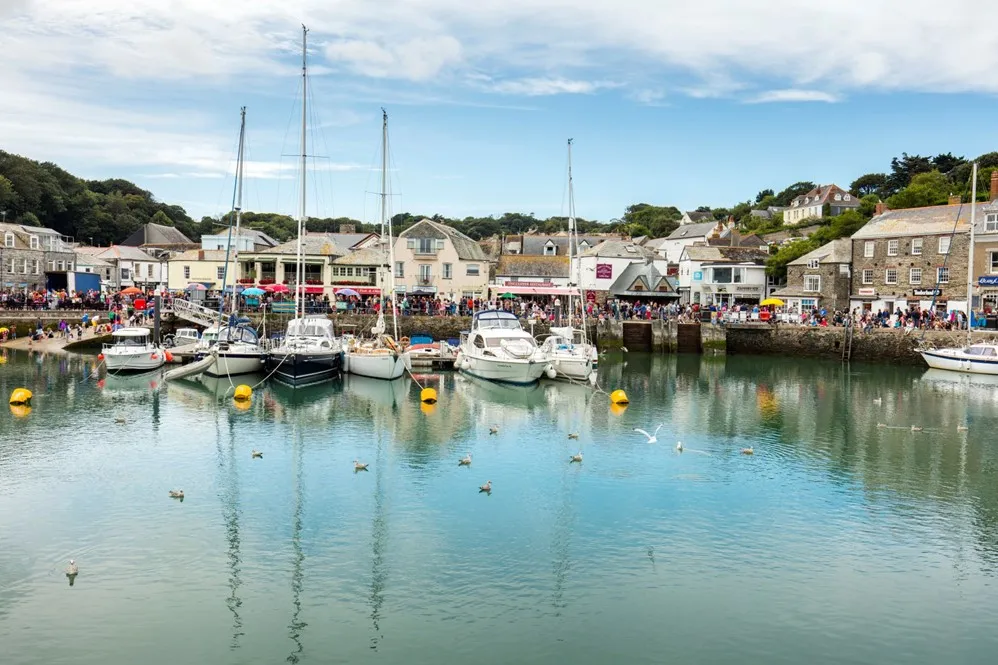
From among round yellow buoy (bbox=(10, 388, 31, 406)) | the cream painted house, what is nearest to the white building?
the cream painted house

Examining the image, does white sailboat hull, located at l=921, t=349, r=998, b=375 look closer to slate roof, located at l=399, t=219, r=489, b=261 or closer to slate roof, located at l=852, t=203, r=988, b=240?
slate roof, located at l=852, t=203, r=988, b=240

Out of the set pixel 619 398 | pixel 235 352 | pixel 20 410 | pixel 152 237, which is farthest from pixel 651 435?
pixel 152 237

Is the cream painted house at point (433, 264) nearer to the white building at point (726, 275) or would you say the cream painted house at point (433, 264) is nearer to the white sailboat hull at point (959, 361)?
the white building at point (726, 275)

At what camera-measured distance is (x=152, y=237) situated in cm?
10719

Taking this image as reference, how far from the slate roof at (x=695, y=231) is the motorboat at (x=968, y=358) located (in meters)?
52.5

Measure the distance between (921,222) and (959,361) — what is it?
16.3 metres

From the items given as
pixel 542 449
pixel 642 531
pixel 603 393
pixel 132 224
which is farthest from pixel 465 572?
pixel 132 224

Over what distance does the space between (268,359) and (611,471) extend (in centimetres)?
2292

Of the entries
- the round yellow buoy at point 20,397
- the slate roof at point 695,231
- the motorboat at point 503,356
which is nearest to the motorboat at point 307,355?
the motorboat at point 503,356

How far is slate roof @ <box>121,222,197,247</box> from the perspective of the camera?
350 ft

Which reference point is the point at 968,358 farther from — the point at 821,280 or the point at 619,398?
the point at 619,398

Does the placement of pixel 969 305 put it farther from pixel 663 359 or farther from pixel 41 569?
pixel 41 569

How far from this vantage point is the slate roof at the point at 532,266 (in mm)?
72375

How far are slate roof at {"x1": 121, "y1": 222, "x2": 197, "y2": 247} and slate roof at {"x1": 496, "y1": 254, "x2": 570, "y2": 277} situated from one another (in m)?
52.1
